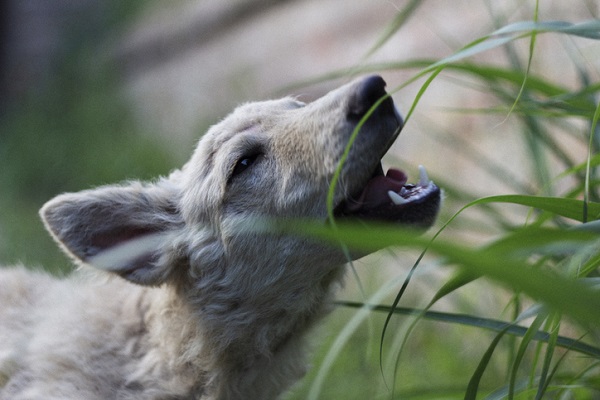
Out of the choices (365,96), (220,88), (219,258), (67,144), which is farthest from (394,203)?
(67,144)

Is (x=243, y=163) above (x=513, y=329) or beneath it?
above

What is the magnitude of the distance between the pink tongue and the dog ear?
0.76m

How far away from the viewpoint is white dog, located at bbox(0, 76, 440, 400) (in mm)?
2492

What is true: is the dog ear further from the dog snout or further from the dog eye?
the dog snout

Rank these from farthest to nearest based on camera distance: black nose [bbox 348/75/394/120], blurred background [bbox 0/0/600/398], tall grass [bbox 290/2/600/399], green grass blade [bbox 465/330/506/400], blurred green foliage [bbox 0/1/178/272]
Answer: blurred green foliage [bbox 0/1/178/272] → blurred background [bbox 0/0/600/398] → black nose [bbox 348/75/394/120] → green grass blade [bbox 465/330/506/400] → tall grass [bbox 290/2/600/399]

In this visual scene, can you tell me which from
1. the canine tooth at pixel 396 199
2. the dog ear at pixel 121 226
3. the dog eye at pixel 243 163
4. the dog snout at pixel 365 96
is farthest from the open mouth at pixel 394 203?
the dog ear at pixel 121 226

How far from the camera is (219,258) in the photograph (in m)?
2.76

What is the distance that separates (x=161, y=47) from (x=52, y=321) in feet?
18.4

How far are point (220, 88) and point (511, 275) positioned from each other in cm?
628

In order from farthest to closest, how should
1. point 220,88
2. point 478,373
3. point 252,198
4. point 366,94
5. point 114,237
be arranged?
point 220,88 < point 114,237 < point 252,198 < point 366,94 < point 478,373

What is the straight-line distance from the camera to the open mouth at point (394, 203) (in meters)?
2.43

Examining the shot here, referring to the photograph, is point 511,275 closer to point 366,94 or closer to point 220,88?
point 366,94

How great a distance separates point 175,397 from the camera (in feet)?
9.15

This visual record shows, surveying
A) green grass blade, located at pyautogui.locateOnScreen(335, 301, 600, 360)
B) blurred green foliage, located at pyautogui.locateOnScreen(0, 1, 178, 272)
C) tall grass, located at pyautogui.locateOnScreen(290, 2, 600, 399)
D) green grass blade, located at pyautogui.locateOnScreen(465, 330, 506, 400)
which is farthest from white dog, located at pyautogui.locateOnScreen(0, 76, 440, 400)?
blurred green foliage, located at pyautogui.locateOnScreen(0, 1, 178, 272)
